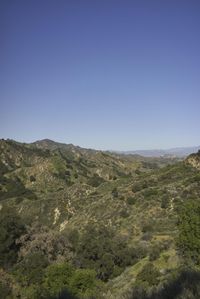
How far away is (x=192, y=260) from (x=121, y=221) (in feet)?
82.1

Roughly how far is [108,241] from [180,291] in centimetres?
2549

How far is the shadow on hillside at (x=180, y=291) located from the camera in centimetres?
1104

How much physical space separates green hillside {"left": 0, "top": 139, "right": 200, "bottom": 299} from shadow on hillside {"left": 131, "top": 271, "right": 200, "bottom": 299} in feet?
0.10

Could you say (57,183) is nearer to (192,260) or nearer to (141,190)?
(141,190)

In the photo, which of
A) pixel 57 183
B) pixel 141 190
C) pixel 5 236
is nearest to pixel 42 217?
pixel 141 190

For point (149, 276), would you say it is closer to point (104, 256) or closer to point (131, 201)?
point (104, 256)

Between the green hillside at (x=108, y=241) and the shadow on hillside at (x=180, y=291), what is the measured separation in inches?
1.1

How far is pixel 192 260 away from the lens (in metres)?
28.2

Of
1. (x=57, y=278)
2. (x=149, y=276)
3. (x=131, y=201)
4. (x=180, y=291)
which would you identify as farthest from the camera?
(x=131, y=201)

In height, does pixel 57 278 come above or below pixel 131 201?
below

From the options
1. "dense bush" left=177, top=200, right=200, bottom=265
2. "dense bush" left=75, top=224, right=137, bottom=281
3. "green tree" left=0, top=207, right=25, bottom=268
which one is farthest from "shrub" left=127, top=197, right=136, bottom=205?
"dense bush" left=177, top=200, right=200, bottom=265

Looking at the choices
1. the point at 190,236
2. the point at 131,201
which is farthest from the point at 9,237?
the point at 131,201

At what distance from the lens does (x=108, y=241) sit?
3712cm

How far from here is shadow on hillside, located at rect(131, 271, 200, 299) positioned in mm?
11039
